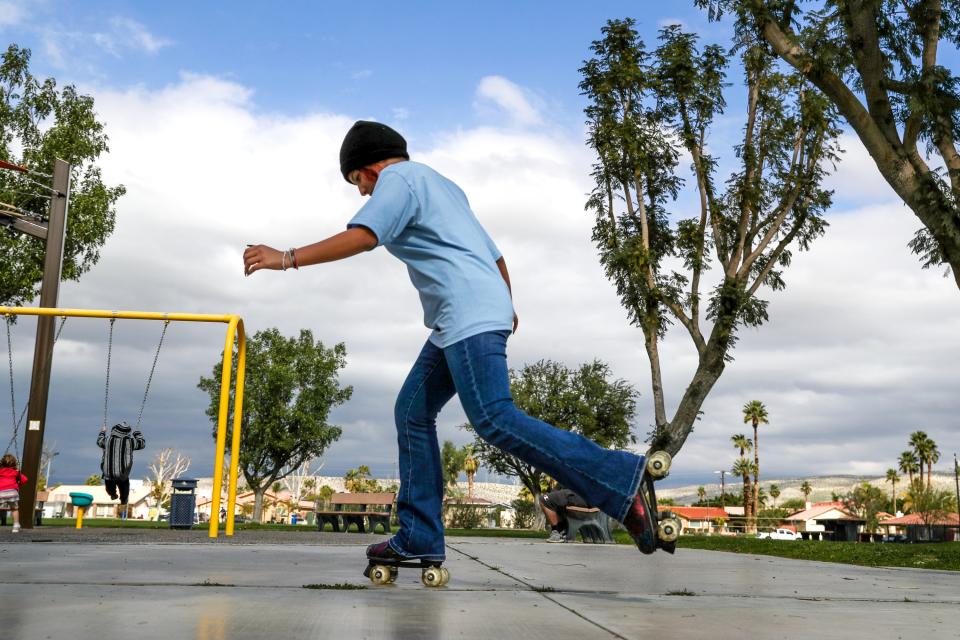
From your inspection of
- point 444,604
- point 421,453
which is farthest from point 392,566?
point 444,604

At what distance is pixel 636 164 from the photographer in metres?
21.5

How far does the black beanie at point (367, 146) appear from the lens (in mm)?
3568

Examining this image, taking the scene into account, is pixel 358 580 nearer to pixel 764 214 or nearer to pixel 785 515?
pixel 764 214

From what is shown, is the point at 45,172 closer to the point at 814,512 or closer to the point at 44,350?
the point at 44,350

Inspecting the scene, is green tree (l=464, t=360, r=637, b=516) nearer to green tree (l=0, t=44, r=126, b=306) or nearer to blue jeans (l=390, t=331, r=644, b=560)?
green tree (l=0, t=44, r=126, b=306)

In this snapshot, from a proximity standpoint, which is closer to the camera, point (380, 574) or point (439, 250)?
point (439, 250)

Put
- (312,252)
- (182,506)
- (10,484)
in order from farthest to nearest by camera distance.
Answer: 1. (182,506)
2. (10,484)
3. (312,252)

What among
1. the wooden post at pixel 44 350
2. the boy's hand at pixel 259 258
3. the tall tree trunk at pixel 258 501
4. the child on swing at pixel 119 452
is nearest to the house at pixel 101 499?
the tall tree trunk at pixel 258 501

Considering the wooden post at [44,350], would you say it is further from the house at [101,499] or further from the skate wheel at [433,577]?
the house at [101,499]

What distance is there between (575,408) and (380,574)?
38500mm

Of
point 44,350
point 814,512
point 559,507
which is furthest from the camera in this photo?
point 814,512

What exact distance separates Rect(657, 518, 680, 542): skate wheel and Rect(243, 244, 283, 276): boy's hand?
1618 millimetres

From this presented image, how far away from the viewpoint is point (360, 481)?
331ft

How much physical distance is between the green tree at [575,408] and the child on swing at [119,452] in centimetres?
3068
